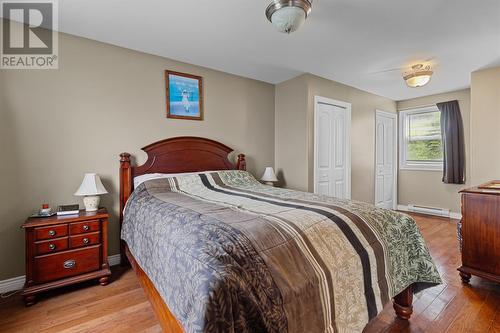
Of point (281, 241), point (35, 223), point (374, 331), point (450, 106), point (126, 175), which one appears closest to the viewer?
point (281, 241)

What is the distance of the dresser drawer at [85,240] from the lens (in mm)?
1987

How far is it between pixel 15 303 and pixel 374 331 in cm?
268

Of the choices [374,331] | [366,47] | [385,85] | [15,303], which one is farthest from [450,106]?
[15,303]

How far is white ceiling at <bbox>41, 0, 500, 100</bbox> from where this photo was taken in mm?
1881

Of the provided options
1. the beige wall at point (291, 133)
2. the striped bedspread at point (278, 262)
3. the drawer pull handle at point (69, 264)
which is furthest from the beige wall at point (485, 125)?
the drawer pull handle at point (69, 264)

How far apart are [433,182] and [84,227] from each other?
18.1 ft

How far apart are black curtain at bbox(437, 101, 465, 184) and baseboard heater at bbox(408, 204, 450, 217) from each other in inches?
21.5

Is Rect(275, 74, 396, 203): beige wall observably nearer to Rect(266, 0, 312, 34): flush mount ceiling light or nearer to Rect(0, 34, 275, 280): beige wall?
Rect(0, 34, 275, 280): beige wall

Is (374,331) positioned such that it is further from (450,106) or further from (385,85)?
(450,106)

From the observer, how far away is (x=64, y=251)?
6.40 ft

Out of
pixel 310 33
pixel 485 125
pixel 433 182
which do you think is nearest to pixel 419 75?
pixel 485 125

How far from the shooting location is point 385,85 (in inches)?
152

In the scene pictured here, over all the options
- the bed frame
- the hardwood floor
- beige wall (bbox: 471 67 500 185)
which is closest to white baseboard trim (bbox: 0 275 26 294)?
the hardwood floor

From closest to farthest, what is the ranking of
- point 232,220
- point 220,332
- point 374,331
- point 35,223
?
point 220,332
point 232,220
point 374,331
point 35,223
